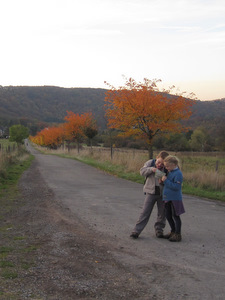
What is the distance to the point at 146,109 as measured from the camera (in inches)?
690

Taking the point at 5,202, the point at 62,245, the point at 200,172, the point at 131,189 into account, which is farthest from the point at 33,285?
the point at 200,172

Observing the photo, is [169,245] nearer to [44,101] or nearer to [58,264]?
[58,264]

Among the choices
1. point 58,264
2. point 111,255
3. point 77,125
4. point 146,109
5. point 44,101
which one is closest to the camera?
point 58,264

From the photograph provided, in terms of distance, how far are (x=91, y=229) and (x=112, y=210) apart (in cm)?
216

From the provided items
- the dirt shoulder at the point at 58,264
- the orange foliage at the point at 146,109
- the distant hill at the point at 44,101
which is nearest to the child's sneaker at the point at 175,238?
the dirt shoulder at the point at 58,264

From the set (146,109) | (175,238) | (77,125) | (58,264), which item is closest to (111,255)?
(58,264)

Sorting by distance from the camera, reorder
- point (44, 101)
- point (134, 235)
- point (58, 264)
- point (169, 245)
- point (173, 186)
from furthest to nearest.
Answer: point (44, 101)
point (134, 235)
point (173, 186)
point (169, 245)
point (58, 264)

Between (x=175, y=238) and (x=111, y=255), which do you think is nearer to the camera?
(x=111, y=255)

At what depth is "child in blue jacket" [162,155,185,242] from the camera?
6309 mm

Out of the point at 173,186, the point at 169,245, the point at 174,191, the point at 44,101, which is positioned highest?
the point at 44,101

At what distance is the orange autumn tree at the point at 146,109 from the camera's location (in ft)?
58.1

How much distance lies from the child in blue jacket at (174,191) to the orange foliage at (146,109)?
449 inches

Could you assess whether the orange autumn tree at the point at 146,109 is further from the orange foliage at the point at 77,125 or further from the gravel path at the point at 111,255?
the orange foliage at the point at 77,125

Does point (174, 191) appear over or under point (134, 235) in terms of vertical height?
over
